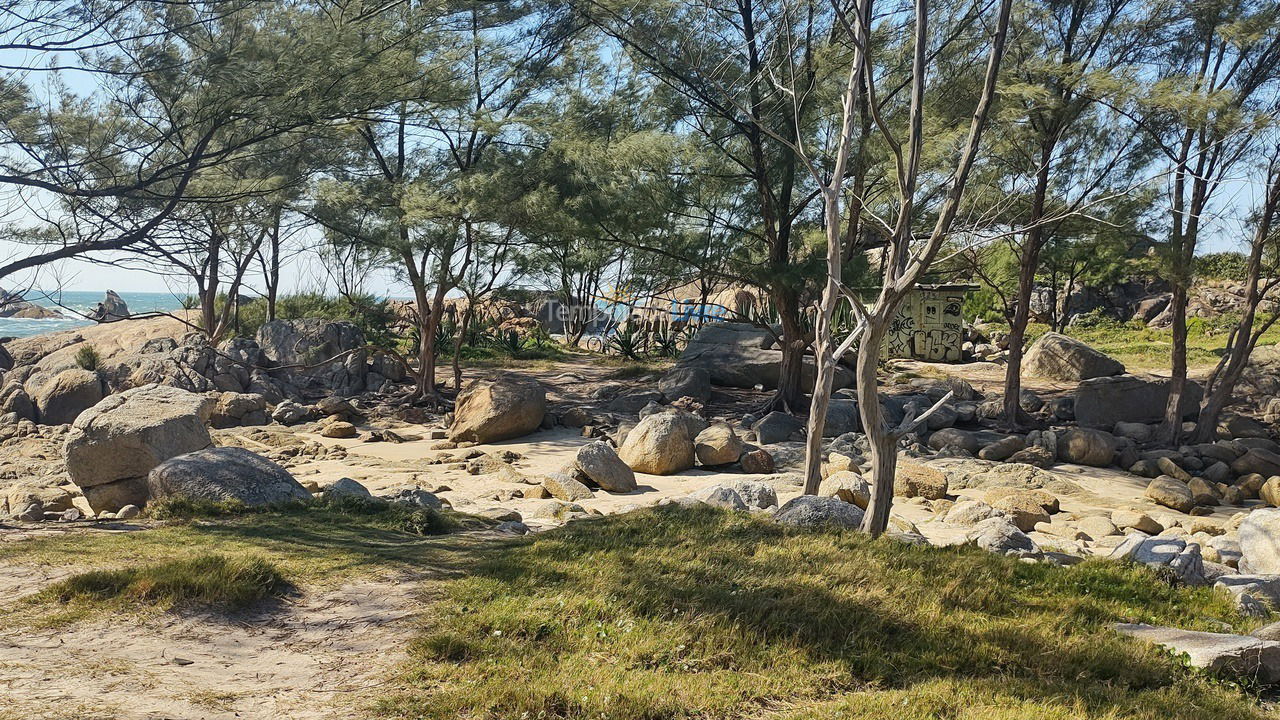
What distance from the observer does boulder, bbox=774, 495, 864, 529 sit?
23.5 feet

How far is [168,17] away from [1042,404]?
49.3 feet

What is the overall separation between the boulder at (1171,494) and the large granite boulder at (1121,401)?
4328 millimetres

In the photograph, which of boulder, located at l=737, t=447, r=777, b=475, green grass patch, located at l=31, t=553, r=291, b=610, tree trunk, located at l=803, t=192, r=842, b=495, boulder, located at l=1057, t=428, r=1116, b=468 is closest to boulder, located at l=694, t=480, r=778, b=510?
tree trunk, located at l=803, t=192, r=842, b=495

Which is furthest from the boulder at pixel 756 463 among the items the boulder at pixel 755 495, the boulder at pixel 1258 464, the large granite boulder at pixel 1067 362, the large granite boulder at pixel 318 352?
the large granite boulder at pixel 1067 362

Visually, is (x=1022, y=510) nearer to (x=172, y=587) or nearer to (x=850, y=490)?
(x=850, y=490)

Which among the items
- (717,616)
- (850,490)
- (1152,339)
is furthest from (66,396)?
(1152,339)

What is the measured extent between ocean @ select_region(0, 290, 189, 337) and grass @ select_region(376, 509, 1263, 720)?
498 centimetres

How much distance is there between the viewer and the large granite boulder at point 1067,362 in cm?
1919

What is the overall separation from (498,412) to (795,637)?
9906 millimetres

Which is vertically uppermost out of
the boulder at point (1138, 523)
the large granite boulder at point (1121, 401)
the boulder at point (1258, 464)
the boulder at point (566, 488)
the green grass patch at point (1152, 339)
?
the green grass patch at point (1152, 339)

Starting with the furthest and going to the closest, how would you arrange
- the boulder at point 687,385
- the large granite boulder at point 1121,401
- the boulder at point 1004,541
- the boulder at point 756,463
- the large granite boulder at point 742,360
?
the large granite boulder at point 742,360
the boulder at point 687,385
the large granite boulder at point 1121,401
the boulder at point 756,463
the boulder at point 1004,541

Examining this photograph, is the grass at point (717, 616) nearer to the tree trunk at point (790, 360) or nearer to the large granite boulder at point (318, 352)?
the tree trunk at point (790, 360)

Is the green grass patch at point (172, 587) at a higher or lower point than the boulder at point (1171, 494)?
higher

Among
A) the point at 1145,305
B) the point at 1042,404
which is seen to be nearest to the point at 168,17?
the point at 1042,404
